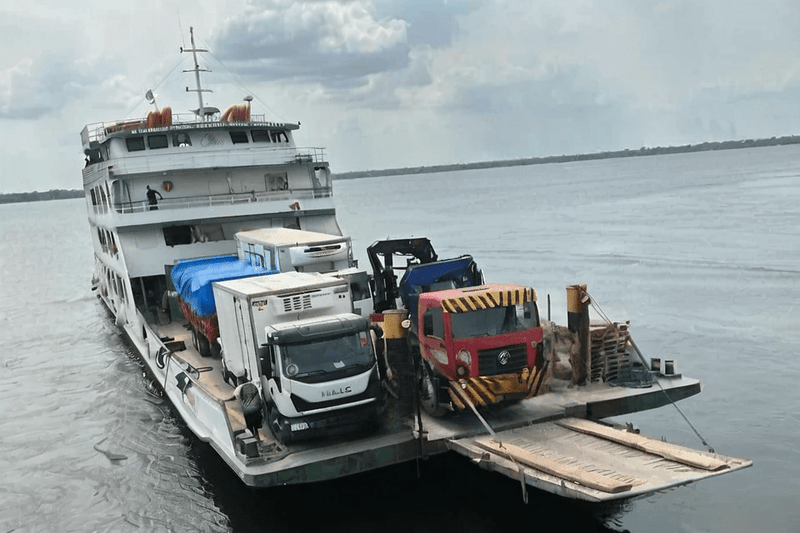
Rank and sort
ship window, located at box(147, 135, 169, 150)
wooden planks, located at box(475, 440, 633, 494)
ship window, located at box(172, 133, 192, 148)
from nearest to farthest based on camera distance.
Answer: wooden planks, located at box(475, 440, 633, 494)
ship window, located at box(147, 135, 169, 150)
ship window, located at box(172, 133, 192, 148)

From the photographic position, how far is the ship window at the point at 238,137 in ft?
79.0

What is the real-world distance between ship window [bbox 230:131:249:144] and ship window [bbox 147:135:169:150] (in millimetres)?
2102

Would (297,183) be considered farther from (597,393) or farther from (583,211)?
(583,211)

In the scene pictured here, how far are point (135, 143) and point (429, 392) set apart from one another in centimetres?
1524

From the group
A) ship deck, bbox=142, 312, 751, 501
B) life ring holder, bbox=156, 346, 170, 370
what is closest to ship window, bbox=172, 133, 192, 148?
life ring holder, bbox=156, 346, 170, 370

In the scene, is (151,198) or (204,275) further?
(151,198)

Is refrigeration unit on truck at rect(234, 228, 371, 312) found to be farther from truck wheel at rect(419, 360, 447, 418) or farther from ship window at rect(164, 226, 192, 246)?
ship window at rect(164, 226, 192, 246)

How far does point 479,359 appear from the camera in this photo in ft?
36.7

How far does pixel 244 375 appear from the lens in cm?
1301

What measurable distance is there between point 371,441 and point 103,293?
967 inches

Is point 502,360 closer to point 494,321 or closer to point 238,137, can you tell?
point 494,321

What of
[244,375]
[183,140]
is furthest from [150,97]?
[244,375]

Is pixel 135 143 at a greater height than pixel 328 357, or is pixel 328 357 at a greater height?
pixel 135 143

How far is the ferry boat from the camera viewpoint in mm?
9867
